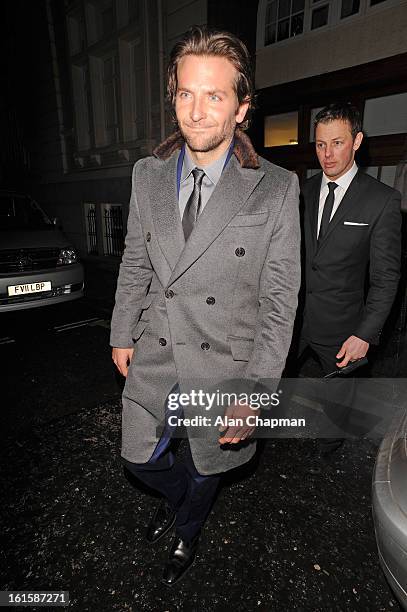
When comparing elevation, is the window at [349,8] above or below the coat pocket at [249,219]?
above

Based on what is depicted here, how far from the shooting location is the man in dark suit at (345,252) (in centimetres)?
243

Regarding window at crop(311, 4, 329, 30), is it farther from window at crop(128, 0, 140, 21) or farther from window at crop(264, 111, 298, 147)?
window at crop(128, 0, 140, 21)

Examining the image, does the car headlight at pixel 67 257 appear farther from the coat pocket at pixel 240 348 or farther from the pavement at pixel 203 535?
the coat pocket at pixel 240 348

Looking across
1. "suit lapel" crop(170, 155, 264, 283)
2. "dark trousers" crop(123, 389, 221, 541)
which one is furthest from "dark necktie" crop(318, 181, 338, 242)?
"dark trousers" crop(123, 389, 221, 541)

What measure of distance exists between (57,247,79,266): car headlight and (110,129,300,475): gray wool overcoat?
4770 millimetres

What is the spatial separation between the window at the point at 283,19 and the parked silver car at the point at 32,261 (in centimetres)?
574

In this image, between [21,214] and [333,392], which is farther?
[21,214]

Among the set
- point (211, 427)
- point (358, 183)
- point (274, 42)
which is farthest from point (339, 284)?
point (274, 42)

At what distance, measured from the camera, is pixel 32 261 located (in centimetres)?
593

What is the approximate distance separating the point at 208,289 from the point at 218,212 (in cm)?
33

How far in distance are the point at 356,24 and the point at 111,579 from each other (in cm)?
800

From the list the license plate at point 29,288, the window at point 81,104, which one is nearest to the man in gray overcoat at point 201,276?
the license plate at point 29,288

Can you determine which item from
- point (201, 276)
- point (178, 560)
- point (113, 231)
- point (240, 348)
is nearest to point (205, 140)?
point (201, 276)

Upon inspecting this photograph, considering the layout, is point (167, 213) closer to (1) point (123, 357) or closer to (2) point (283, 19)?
(1) point (123, 357)
